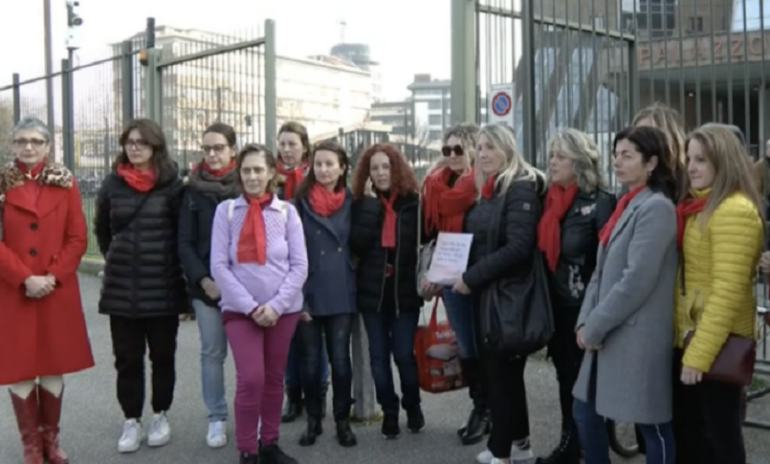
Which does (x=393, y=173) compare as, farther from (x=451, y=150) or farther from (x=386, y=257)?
(x=386, y=257)

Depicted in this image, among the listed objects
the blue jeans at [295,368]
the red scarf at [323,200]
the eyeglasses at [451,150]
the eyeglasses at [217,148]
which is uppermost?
the eyeglasses at [217,148]

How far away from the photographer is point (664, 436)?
4.12 metres

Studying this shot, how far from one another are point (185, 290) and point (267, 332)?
2.31ft

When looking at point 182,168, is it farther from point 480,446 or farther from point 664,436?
point 664,436

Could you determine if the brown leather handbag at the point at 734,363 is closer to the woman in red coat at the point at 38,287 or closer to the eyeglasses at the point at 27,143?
the woman in red coat at the point at 38,287

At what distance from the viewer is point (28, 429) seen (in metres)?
5.23

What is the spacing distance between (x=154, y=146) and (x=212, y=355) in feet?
4.17

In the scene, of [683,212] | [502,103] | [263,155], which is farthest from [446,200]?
[502,103]

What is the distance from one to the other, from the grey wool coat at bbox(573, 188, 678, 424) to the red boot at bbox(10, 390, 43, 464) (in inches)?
123

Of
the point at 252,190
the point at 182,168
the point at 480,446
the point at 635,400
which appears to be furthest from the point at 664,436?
the point at 182,168

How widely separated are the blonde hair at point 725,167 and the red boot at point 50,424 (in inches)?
143

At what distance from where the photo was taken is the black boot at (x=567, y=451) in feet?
16.4

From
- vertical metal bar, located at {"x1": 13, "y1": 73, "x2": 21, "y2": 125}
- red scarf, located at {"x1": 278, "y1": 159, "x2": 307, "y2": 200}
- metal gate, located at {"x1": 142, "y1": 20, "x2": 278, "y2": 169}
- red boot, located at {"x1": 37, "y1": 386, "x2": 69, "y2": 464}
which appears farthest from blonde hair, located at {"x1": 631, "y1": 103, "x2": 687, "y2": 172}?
vertical metal bar, located at {"x1": 13, "y1": 73, "x2": 21, "y2": 125}

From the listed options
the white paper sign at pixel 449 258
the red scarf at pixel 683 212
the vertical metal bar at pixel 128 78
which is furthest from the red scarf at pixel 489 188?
the vertical metal bar at pixel 128 78
